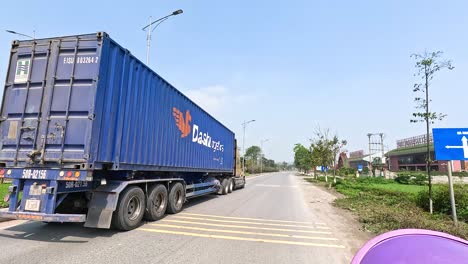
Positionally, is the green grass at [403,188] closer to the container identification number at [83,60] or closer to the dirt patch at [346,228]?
the dirt patch at [346,228]

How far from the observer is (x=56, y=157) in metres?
6.56

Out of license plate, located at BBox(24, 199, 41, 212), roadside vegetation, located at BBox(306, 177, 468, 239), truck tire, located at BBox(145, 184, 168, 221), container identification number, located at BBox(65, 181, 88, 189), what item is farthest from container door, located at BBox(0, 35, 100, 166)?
roadside vegetation, located at BBox(306, 177, 468, 239)

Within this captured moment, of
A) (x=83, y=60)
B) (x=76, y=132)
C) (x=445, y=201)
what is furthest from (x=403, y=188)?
(x=83, y=60)

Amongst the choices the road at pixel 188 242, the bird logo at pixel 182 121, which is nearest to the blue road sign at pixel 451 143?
the road at pixel 188 242

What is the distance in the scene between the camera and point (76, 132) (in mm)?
6621

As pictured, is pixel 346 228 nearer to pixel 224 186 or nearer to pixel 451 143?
pixel 451 143

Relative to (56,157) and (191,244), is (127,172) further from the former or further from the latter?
(191,244)

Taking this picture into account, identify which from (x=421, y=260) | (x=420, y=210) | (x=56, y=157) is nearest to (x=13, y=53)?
(x=56, y=157)

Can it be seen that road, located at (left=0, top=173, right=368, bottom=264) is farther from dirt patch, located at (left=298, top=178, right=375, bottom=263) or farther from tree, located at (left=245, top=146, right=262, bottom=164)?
tree, located at (left=245, top=146, right=262, bottom=164)

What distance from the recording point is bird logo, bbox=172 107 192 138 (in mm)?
10375

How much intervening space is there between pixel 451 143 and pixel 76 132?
949 cm

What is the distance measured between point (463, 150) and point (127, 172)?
29.2 feet

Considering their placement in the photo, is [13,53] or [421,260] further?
[13,53]

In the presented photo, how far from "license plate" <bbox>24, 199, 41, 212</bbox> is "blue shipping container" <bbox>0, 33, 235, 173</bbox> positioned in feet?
2.44
